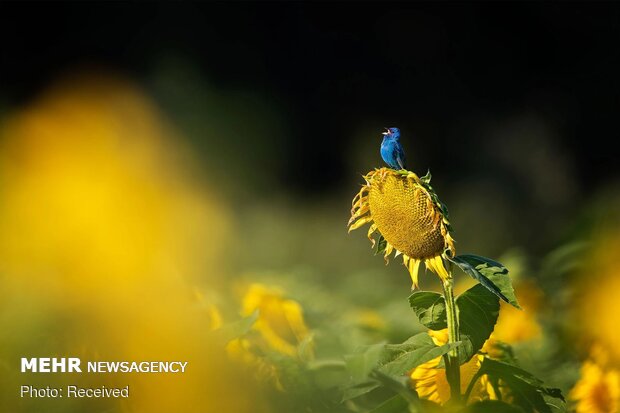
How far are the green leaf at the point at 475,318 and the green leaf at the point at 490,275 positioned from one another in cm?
2

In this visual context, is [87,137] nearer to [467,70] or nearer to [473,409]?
[467,70]

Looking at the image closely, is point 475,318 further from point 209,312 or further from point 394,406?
point 209,312

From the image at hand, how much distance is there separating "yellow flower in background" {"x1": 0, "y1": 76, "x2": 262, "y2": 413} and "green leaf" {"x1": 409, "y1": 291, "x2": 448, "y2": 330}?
15 centimetres

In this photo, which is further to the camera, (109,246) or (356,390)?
(109,246)

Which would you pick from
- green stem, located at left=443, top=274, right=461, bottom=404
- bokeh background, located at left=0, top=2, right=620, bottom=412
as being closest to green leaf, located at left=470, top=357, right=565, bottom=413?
green stem, located at left=443, top=274, right=461, bottom=404

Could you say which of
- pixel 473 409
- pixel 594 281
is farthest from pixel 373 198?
pixel 594 281

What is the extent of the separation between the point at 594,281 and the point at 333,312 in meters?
Result: 0.29

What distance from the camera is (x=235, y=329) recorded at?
0.61 meters

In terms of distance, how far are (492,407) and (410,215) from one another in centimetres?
15

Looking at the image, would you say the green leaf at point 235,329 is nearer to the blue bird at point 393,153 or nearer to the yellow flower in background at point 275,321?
the yellow flower in background at point 275,321

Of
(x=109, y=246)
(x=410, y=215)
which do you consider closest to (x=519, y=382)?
(x=410, y=215)

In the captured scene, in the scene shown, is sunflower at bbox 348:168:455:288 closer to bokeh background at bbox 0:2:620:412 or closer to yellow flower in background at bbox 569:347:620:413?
yellow flower in background at bbox 569:347:620:413

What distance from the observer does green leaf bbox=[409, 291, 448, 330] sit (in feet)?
2.12

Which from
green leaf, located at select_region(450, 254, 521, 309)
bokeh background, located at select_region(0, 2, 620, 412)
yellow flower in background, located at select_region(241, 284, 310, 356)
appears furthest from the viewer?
bokeh background, located at select_region(0, 2, 620, 412)
